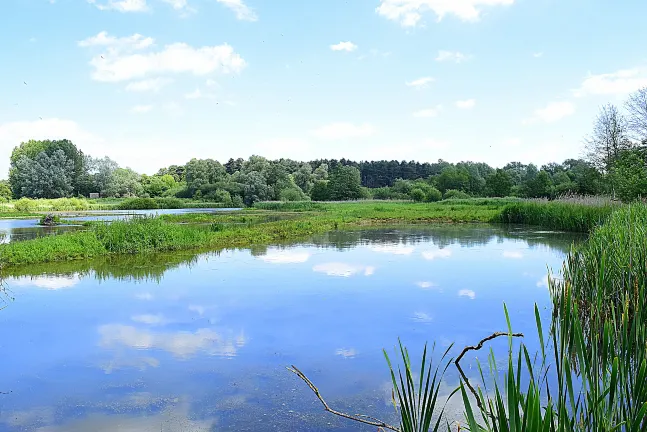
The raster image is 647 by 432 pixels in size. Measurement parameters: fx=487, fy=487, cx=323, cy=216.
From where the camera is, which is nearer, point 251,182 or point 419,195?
point 419,195

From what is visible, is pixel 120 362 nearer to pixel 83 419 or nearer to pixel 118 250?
pixel 83 419

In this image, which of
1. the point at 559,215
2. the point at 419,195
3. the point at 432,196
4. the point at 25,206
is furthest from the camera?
the point at 432,196

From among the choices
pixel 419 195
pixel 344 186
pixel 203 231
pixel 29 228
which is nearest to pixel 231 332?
pixel 203 231

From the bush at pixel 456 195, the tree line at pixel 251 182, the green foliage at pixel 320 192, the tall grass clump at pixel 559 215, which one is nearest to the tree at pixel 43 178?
the tree line at pixel 251 182

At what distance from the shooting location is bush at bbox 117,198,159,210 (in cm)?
4622

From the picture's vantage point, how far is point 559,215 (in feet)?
69.3

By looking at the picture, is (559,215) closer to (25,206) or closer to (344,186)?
(344,186)

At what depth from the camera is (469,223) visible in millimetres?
26469

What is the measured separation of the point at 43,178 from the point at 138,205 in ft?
56.0

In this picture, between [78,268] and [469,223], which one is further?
[469,223]

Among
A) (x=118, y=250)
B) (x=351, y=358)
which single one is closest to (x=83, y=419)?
(x=351, y=358)

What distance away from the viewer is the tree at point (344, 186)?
5800cm

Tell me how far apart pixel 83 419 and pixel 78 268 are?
853 centimetres

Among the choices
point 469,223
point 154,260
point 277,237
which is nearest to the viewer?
point 154,260
